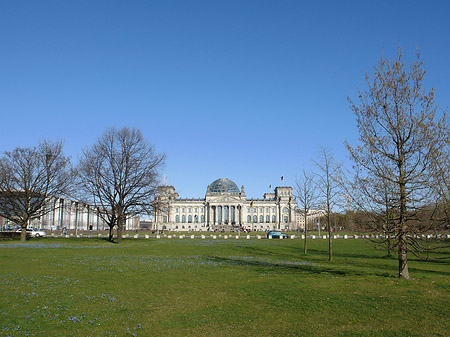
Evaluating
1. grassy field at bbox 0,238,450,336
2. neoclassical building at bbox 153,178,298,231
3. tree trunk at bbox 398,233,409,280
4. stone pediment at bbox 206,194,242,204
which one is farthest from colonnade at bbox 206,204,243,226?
tree trunk at bbox 398,233,409,280

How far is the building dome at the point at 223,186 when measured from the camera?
7377 inches

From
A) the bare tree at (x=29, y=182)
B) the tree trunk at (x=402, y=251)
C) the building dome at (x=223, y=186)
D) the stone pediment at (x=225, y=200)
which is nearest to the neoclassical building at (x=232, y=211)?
the stone pediment at (x=225, y=200)

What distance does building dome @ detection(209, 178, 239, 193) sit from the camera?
18738cm

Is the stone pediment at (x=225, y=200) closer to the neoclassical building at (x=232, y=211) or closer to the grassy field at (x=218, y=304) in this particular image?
the neoclassical building at (x=232, y=211)

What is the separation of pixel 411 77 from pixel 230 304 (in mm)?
11719

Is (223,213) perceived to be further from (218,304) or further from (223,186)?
(218,304)

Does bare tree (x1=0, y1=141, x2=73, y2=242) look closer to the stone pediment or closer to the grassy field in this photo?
the grassy field

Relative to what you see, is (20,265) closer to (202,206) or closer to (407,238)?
(407,238)

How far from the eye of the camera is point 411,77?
49.1 feet

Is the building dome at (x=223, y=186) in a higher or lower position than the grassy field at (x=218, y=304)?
higher

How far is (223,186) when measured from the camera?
187875 mm

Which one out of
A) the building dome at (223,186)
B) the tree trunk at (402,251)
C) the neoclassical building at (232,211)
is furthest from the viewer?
the building dome at (223,186)

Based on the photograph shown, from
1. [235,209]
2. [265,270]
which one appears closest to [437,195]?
[265,270]

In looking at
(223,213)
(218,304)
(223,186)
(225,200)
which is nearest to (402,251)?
(218,304)
